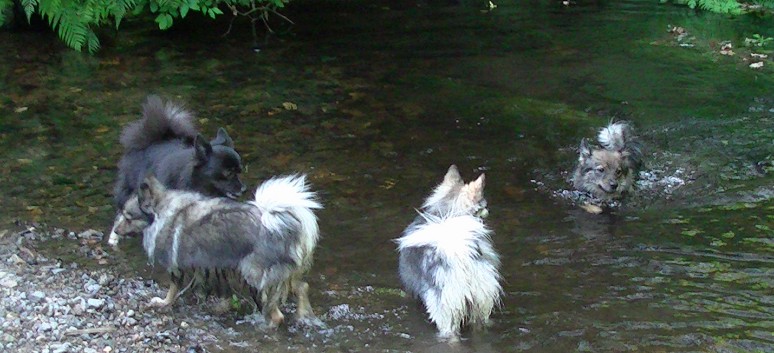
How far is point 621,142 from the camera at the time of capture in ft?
28.4

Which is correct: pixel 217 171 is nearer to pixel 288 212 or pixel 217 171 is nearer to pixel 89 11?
pixel 288 212

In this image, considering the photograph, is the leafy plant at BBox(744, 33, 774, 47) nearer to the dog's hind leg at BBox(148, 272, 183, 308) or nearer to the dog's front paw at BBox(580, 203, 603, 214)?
the dog's front paw at BBox(580, 203, 603, 214)

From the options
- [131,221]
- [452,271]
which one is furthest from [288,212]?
[131,221]

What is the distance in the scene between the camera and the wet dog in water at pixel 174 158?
21.4 feet

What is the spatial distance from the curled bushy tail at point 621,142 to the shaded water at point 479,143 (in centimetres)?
36

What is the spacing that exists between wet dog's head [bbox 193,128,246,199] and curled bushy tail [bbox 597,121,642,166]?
3975 millimetres

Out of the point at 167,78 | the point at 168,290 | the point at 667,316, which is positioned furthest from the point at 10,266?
the point at 167,78

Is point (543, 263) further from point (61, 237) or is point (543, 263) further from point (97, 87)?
point (97, 87)

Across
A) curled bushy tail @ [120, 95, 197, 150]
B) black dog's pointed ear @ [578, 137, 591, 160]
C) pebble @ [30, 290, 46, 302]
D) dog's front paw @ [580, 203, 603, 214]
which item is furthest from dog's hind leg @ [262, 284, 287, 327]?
black dog's pointed ear @ [578, 137, 591, 160]

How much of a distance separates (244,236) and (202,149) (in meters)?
1.28

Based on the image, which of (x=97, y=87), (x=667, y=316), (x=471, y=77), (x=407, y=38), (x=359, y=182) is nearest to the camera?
(x=667, y=316)

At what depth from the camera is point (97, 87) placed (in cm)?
1098

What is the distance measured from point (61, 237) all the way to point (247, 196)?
5.37 ft

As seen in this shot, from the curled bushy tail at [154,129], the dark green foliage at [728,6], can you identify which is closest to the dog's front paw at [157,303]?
the curled bushy tail at [154,129]
